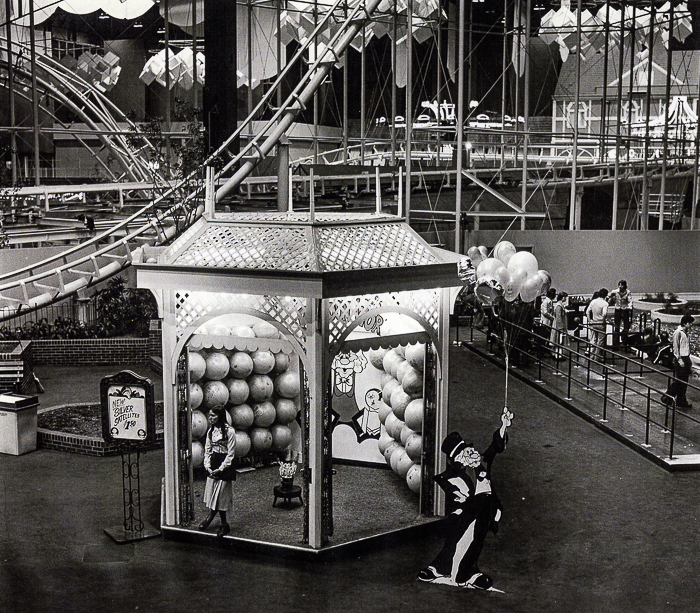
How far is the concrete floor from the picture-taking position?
9711 mm

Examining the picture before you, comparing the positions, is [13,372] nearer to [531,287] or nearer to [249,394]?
[249,394]

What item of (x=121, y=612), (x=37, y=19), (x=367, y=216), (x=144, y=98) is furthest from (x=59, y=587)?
(x=144, y=98)

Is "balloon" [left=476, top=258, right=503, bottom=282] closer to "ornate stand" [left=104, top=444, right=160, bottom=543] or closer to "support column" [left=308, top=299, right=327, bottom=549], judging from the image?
"support column" [left=308, top=299, right=327, bottom=549]

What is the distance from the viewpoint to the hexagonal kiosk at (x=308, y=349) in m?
10.7

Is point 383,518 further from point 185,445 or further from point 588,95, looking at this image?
point 588,95

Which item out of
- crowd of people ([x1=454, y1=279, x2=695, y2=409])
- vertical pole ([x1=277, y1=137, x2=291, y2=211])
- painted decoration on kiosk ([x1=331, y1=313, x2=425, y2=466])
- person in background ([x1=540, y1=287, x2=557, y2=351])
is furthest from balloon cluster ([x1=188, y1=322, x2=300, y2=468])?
person in background ([x1=540, y1=287, x2=557, y2=351])

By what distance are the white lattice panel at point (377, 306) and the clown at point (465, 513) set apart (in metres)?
1.66

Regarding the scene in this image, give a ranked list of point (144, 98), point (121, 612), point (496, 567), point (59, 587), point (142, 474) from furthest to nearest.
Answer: point (144, 98), point (142, 474), point (496, 567), point (59, 587), point (121, 612)

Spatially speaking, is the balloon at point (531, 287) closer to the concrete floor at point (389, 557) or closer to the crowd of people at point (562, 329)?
the concrete floor at point (389, 557)

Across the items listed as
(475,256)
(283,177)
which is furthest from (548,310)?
(283,177)

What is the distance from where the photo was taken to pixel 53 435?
15.4 meters

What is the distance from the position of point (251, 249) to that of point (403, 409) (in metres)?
2.86

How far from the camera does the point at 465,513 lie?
32.7ft

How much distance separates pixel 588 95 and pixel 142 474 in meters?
33.3
